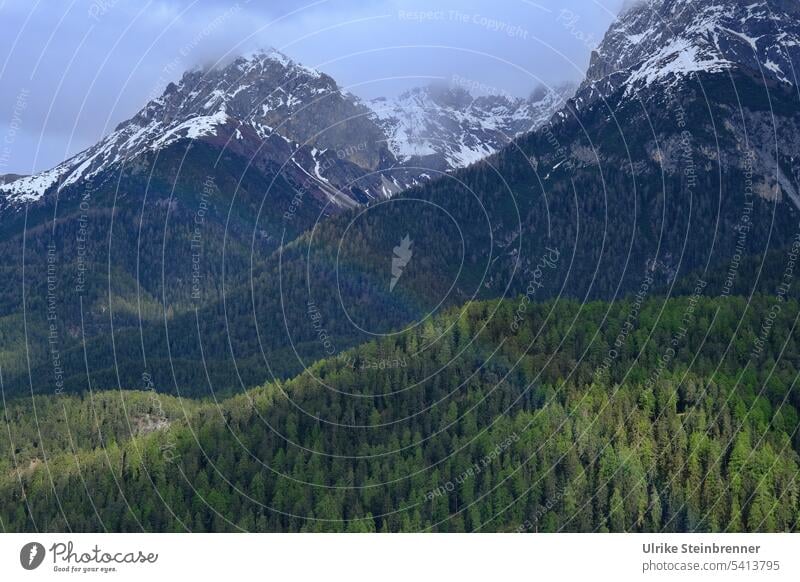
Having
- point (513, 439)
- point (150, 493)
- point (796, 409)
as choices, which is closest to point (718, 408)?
point (796, 409)

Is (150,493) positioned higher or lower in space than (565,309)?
lower

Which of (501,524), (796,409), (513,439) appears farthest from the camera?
(796,409)

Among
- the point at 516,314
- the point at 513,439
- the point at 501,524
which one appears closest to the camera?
the point at 501,524

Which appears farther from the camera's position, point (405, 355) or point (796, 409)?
point (405, 355)

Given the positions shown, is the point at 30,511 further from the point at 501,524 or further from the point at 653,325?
the point at 653,325

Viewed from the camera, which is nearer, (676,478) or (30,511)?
(676,478)

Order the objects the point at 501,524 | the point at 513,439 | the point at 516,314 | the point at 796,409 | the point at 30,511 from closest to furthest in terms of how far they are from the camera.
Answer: the point at 501,524
the point at 513,439
the point at 796,409
the point at 30,511
the point at 516,314

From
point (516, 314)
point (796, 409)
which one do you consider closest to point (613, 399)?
point (796, 409)

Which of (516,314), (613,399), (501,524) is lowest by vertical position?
(501,524)

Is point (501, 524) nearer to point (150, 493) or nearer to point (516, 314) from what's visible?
point (150, 493)
